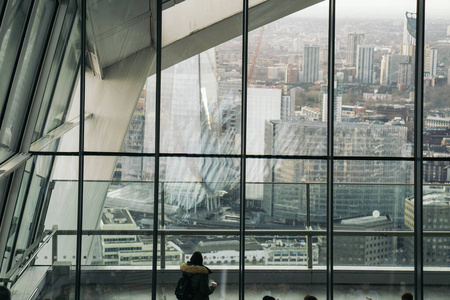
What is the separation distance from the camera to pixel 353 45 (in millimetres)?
9102

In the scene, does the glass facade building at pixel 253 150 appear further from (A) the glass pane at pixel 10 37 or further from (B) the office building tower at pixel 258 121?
(A) the glass pane at pixel 10 37

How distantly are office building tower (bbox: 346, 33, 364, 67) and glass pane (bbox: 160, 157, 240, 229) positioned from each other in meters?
2.38

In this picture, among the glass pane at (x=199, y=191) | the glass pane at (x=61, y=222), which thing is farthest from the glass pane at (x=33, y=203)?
the glass pane at (x=199, y=191)

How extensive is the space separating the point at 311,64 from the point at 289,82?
446 mm

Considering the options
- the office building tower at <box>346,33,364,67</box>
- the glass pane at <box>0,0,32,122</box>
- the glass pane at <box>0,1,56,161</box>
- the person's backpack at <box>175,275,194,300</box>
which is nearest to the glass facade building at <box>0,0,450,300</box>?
the office building tower at <box>346,33,364,67</box>

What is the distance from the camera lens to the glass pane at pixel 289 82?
9.00 m

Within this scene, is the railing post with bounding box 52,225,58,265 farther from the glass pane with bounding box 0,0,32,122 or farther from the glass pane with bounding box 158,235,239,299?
the glass pane with bounding box 0,0,32,122

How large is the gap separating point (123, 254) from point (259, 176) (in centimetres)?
242

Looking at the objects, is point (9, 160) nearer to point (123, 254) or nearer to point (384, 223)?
point (123, 254)

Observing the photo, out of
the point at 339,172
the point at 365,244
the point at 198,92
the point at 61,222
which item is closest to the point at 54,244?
the point at 61,222

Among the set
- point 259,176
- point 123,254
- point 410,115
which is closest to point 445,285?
point 410,115

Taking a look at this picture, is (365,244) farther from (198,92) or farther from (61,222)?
(61,222)

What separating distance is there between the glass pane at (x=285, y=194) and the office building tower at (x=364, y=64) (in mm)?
1456

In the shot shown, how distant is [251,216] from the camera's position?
29.7 ft
